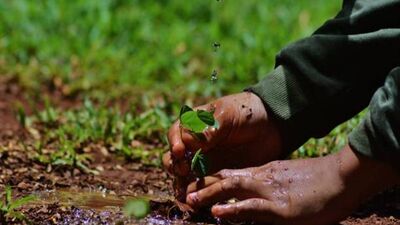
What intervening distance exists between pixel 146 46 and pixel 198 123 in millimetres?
3286

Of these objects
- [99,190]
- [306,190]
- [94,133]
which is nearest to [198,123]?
[306,190]

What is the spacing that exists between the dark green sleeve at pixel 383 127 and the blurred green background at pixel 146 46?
1794 mm

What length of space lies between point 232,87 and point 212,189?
2576 mm

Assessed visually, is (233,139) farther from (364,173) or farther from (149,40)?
(149,40)

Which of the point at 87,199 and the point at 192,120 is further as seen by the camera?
the point at 87,199

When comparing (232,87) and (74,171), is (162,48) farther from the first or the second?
(74,171)

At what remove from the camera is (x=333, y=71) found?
3152 millimetres

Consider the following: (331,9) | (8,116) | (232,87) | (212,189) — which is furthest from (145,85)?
(212,189)

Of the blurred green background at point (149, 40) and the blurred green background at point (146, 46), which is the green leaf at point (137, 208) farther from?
the blurred green background at point (149, 40)

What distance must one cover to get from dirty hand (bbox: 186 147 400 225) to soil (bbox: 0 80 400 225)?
0.14m

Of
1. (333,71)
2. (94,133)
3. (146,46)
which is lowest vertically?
(333,71)

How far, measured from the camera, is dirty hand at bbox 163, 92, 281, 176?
9.82ft

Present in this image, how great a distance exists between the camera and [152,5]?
6.97 metres

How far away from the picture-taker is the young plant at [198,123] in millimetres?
2865
